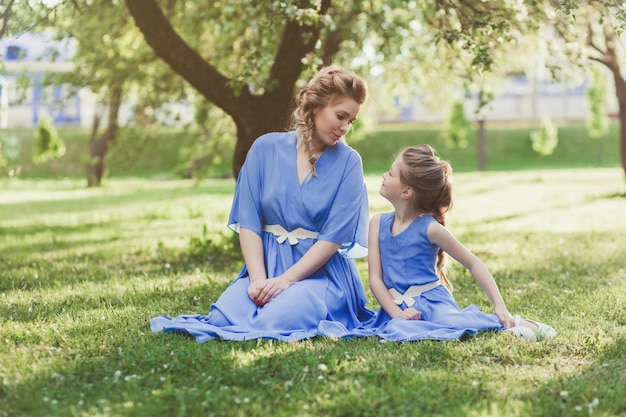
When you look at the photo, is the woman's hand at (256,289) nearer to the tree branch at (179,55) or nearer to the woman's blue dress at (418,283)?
the woman's blue dress at (418,283)

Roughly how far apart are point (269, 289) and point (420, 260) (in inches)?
42.3

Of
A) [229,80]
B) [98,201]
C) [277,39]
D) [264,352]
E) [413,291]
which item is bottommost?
[98,201]

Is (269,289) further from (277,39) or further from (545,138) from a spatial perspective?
(545,138)

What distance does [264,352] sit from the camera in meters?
4.70

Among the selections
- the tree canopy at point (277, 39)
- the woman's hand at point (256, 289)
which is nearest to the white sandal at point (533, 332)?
the woman's hand at point (256, 289)

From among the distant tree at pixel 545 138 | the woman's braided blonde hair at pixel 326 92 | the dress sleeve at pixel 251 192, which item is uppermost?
the woman's braided blonde hair at pixel 326 92

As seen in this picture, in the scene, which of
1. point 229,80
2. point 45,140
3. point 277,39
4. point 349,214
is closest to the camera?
point 349,214

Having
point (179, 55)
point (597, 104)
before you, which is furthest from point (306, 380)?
point (597, 104)

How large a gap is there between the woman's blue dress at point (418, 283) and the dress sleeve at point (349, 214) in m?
0.18

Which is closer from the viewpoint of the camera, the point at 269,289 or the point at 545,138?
the point at 269,289

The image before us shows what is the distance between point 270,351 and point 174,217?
437 inches

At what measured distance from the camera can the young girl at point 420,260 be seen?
5.32 m

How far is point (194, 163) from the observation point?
14.1 m

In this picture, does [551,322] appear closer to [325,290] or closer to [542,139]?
[325,290]
